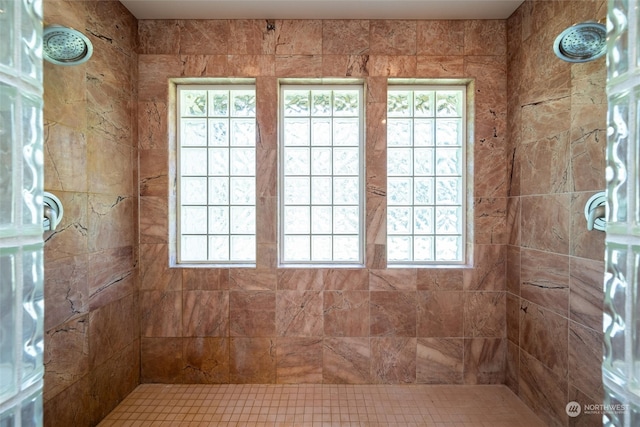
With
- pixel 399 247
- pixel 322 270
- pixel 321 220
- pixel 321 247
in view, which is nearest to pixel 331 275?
pixel 322 270

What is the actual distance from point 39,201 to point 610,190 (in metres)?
Answer: 1.06

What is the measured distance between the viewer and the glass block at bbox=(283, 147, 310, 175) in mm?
2316

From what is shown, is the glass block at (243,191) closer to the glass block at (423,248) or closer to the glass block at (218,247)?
the glass block at (218,247)

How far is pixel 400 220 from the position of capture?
2334 mm

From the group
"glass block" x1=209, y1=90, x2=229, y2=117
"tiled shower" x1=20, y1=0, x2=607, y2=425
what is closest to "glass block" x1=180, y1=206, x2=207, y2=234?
"tiled shower" x1=20, y1=0, x2=607, y2=425

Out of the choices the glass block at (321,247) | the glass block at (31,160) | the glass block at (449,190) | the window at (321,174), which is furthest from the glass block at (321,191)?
the glass block at (31,160)

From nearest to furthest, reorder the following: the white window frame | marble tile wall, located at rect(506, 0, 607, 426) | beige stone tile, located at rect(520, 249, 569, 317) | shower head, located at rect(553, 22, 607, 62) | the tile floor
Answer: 1. shower head, located at rect(553, 22, 607, 62)
2. marble tile wall, located at rect(506, 0, 607, 426)
3. beige stone tile, located at rect(520, 249, 569, 317)
4. the tile floor
5. the white window frame

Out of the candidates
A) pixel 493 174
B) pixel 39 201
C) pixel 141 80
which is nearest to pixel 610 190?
pixel 39 201

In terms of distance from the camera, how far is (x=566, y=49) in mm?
1372

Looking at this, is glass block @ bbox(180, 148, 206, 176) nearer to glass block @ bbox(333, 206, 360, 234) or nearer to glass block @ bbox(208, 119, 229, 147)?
glass block @ bbox(208, 119, 229, 147)

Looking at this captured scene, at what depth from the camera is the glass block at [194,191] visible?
7.64 ft

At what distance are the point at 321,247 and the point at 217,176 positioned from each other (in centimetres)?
96

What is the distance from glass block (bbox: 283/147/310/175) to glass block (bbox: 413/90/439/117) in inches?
35.2

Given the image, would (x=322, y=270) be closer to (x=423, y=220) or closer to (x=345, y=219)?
(x=345, y=219)
